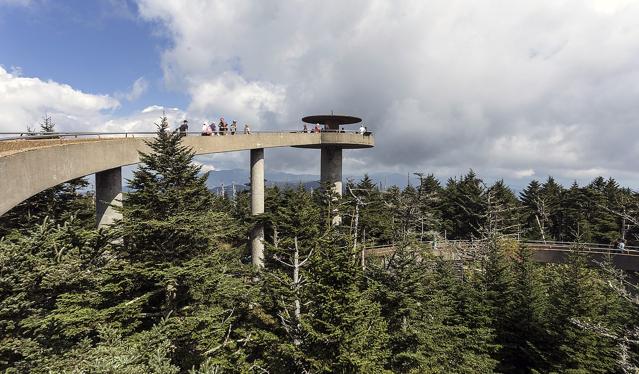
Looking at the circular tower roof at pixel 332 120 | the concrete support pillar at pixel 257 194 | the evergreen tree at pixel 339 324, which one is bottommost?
the evergreen tree at pixel 339 324

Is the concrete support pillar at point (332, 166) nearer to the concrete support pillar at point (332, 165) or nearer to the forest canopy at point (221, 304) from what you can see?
the concrete support pillar at point (332, 165)

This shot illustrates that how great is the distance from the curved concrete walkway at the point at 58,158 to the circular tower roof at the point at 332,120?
14.6 m

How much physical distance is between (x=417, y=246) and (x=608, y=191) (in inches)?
2284

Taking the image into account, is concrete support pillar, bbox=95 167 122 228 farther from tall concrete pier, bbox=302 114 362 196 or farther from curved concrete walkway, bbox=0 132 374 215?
tall concrete pier, bbox=302 114 362 196

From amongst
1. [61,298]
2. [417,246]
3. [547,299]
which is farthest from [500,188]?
[61,298]

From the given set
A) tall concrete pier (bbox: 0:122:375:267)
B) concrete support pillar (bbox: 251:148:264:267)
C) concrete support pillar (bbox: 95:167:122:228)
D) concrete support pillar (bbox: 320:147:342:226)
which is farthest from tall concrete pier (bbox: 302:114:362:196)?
concrete support pillar (bbox: 95:167:122:228)

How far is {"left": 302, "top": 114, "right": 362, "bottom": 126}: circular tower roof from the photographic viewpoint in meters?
37.6

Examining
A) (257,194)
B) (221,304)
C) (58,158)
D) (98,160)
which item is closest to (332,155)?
(257,194)

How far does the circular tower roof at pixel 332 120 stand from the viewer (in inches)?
1480

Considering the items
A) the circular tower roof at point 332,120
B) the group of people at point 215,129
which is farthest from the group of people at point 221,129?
the circular tower roof at point 332,120

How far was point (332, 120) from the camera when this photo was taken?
126 feet

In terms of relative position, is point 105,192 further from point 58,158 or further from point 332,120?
point 332,120

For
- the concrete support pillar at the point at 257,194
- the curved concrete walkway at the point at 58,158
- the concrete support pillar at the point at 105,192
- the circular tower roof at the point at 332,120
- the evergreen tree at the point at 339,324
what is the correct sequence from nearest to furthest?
the curved concrete walkway at the point at 58,158 < the evergreen tree at the point at 339,324 < the concrete support pillar at the point at 105,192 < the concrete support pillar at the point at 257,194 < the circular tower roof at the point at 332,120

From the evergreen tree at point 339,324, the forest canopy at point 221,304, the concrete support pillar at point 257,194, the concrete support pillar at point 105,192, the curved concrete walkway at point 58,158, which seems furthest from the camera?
the concrete support pillar at point 257,194
